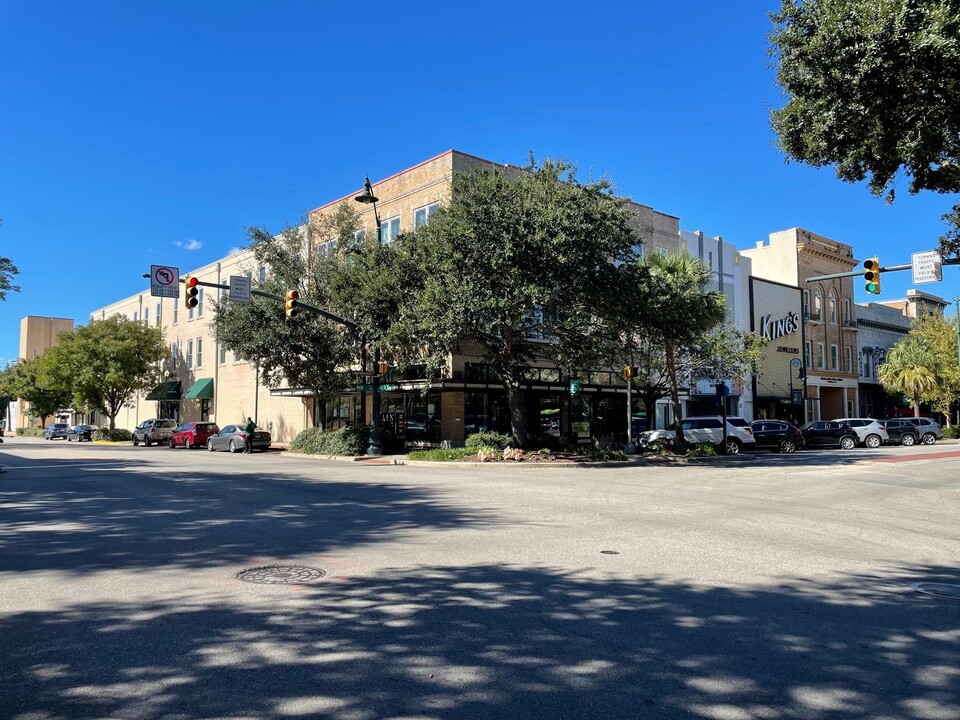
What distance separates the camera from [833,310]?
5441 cm

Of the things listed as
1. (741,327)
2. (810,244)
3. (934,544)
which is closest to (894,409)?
(810,244)

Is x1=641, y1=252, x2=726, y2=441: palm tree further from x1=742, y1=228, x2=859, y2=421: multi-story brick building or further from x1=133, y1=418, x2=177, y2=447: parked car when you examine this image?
x1=133, y1=418, x2=177, y2=447: parked car

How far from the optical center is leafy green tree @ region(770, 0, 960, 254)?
10203 millimetres

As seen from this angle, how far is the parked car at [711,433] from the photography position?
33188mm

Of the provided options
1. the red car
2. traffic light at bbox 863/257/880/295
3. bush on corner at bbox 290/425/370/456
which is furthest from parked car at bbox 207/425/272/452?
traffic light at bbox 863/257/880/295

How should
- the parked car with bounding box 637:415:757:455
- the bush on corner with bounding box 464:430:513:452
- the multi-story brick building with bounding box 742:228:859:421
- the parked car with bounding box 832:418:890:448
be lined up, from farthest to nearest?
the multi-story brick building with bounding box 742:228:859:421 → the parked car with bounding box 832:418:890:448 → the parked car with bounding box 637:415:757:455 → the bush on corner with bounding box 464:430:513:452

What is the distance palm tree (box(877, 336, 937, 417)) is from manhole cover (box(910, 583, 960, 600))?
158ft

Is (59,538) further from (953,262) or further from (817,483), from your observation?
(953,262)

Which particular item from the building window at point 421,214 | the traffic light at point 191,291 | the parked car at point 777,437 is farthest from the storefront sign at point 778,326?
the traffic light at point 191,291

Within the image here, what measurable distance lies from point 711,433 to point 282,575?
2955 cm

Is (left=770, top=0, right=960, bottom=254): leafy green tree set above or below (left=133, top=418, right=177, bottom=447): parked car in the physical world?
above

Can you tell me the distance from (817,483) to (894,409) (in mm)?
50053

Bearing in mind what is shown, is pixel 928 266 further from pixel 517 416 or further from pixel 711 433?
pixel 711 433

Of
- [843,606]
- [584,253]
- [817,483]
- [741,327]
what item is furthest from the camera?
[741,327]
